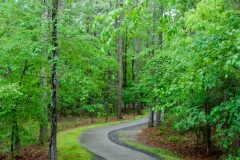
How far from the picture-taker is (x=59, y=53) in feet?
30.6

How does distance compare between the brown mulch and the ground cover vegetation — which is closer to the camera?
the ground cover vegetation

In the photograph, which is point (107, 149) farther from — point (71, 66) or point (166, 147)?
point (71, 66)

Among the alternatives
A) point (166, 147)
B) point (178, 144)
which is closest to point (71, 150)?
point (166, 147)

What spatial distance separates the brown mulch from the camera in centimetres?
1191

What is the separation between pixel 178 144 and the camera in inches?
589

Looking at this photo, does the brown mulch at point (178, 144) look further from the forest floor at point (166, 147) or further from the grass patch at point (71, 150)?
the grass patch at point (71, 150)

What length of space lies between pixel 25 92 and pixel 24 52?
2.70 meters

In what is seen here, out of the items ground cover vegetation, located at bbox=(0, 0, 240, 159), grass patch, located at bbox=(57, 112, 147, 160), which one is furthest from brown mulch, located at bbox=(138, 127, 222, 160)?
grass patch, located at bbox=(57, 112, 147, 160)

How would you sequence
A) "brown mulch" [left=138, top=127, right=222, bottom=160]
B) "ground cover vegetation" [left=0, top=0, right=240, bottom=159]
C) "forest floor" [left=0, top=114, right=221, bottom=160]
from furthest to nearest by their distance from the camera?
"forest floor" [left=0, top=114, right=221, bottom=160] → "brown mulch" [left=138, top=127, right=222, bottom=160] → "ground cover vegetation" [left=0, top=0, right=240, bottom=159]

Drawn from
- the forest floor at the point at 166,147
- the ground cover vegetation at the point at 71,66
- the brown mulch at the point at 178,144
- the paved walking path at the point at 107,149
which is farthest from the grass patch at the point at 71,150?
the brown mulch at the point at 178,144

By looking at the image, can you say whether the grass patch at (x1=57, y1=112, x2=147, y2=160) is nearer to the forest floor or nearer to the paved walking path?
the paved walking path

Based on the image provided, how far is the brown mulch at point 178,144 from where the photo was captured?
11906 millimetres

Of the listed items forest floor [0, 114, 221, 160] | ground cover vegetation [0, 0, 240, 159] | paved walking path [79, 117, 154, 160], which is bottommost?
forest floor [0, 114, 221, 160]

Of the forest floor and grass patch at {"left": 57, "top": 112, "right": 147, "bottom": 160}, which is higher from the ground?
grass patch at {"left": 57, "top": 112, "right": 147, "bottom": 160}
